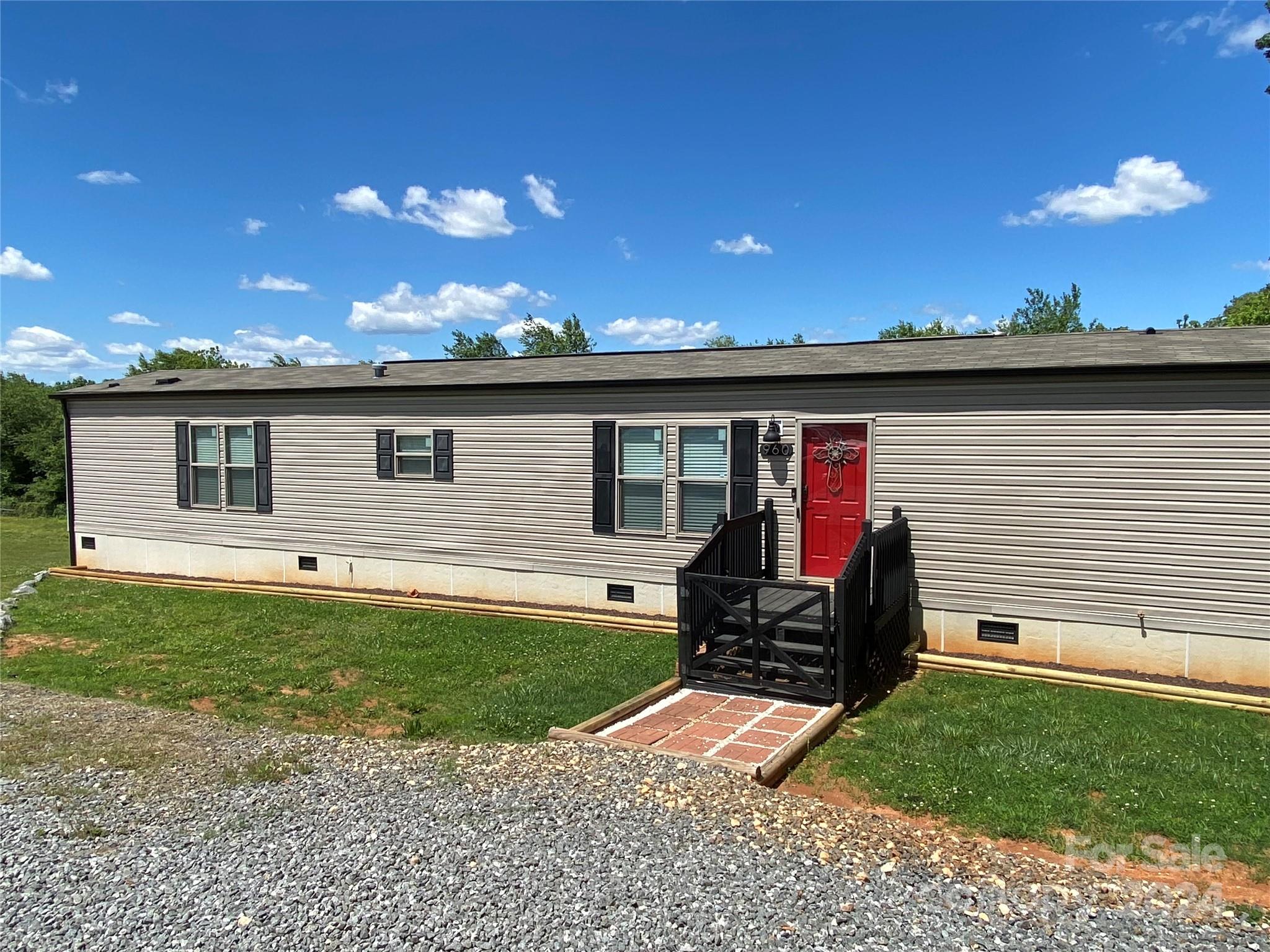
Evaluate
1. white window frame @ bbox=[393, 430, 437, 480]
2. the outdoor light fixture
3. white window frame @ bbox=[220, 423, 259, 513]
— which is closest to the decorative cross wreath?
the outdoor light fixture

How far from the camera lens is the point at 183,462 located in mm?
12188

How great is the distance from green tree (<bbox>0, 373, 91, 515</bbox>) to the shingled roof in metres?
17.1

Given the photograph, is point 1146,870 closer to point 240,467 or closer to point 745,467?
point 745,467

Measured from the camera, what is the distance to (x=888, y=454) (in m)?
8.00

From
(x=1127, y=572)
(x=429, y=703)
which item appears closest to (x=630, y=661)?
(x=429, y=703)

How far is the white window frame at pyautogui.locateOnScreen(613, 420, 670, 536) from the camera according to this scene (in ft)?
29.9

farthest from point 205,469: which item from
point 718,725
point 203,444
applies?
point 718,725

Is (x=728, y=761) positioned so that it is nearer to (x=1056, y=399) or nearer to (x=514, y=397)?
(x=1056, y=399)

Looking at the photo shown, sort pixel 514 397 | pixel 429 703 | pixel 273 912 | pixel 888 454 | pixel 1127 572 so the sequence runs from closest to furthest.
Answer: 1. pixel 273 912
2. pixel 429 703
3. pixel 1127 572
4. pixel 888 454
5. pixel 514 397

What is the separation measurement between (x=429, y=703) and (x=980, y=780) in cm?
402

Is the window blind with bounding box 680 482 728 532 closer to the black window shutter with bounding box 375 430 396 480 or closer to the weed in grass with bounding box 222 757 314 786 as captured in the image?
the black window shutter with bounding box 375 430 396 480

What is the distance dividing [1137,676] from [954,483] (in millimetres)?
2255

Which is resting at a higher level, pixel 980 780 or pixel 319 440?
pixel 319 440


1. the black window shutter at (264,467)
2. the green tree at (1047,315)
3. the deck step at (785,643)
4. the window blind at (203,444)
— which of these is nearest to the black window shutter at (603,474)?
the deck step at (785,643)
